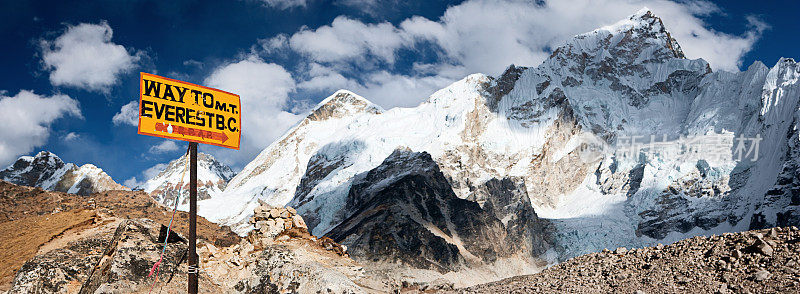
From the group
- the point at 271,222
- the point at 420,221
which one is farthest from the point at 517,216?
the point at 271,222

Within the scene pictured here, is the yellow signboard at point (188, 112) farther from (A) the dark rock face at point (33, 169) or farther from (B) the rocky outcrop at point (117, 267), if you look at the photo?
(A) the dark rock face at point (33, 169)

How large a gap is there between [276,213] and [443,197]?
470 feet

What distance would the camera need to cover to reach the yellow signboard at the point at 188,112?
41.7 feet

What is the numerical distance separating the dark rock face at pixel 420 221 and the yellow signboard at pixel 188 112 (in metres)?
94.0

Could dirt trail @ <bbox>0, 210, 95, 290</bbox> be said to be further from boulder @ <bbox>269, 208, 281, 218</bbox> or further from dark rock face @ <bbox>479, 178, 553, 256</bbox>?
dark rock face @ <bbox>479, 178, 553, 256</bbox>

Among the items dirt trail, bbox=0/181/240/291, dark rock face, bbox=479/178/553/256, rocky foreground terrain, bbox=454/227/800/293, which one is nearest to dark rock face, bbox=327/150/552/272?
dark rock face, bbox=479/178/553/256

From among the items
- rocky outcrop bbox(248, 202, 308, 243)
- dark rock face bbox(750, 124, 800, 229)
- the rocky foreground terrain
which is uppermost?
dark rock face bbox(750, 124, 800, 229)

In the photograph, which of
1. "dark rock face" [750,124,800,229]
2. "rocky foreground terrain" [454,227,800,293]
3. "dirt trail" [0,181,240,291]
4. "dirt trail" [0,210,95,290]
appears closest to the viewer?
"rocky foreground terrain" [454,227,800,293]

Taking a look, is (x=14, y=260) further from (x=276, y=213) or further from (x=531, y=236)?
(x=531, y=236)

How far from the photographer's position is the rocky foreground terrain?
1309 cm

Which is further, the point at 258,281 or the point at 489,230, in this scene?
the point at 489,230

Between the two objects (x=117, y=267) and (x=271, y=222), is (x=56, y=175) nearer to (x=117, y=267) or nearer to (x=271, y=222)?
(x=271, y=222)

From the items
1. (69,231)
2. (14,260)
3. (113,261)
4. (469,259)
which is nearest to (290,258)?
(113,261)

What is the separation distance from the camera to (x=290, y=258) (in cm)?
1830
